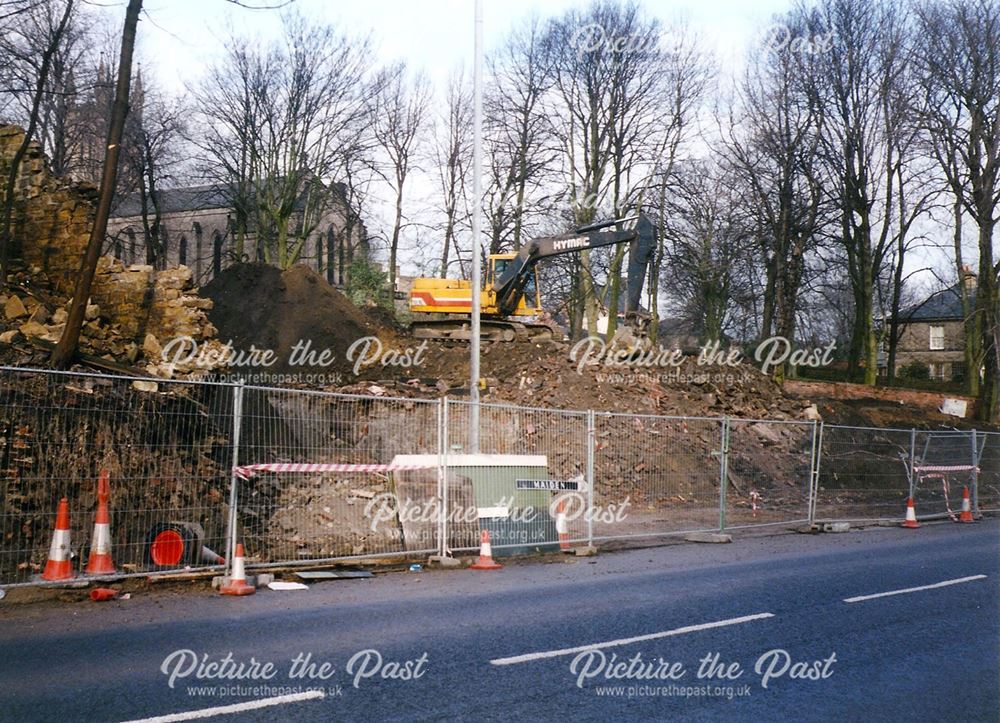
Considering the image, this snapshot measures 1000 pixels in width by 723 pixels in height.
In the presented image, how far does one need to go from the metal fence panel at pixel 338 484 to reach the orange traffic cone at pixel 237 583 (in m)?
1.13

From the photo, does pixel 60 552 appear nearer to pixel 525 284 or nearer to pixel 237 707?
pixel 237 707

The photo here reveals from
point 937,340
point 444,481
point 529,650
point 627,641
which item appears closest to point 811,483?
point 444,481

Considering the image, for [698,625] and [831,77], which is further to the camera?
[831,77]

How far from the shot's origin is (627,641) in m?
7.20

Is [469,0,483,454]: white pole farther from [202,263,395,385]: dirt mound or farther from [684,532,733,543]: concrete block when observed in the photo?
[202,263,395,385]: dirt mound

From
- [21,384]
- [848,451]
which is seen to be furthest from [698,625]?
[848,451]

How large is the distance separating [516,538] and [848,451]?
846cm

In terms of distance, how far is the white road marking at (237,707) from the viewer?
16.6ft

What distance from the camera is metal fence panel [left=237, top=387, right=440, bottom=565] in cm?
1100

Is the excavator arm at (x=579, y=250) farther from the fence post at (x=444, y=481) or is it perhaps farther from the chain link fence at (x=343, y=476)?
the fence post at (x=444, y=481)

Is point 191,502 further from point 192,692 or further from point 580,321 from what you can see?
point 580,321


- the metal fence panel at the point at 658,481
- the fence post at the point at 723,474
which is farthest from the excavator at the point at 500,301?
the fence post at the point at 723,474

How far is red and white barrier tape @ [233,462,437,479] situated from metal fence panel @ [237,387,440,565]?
0.07 metres

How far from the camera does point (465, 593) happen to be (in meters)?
9.53
